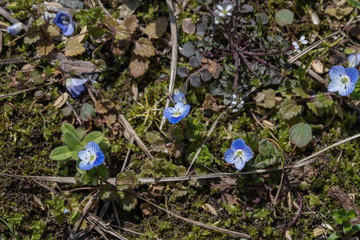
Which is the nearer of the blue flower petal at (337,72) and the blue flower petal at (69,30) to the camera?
the blue flower petal at (337,72)

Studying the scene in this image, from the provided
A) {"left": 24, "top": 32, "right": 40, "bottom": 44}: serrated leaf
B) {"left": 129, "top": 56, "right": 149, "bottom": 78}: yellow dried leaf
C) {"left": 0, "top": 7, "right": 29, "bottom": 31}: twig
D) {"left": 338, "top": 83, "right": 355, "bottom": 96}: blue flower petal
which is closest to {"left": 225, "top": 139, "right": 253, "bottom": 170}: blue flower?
{"left": 338, "top": 83, "right": 355, "bottom": 96}: blue flower petal

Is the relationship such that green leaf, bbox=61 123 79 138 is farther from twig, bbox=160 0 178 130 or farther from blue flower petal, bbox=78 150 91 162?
twig, bbox=160 0 178 130

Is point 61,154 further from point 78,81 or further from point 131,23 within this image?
point 131,23

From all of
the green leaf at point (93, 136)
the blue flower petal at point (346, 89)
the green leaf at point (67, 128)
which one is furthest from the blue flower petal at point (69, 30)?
the blue flower petal at point (346, 89)

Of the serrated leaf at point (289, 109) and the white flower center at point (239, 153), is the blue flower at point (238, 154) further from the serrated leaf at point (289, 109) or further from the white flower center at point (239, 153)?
the serrated leaf at point (289, 109)

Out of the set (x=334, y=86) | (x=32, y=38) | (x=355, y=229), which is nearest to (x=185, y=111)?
(x=334, y=86)
